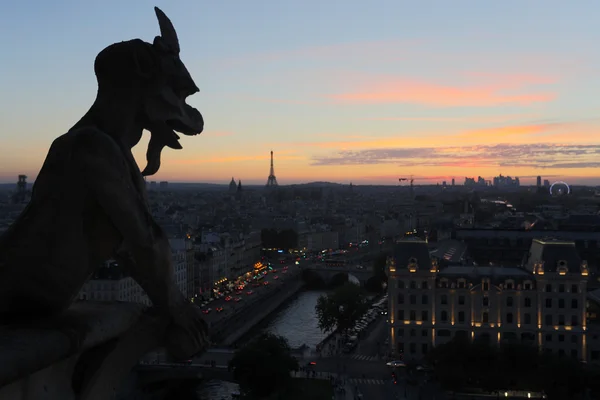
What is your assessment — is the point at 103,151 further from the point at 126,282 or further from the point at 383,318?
the point at 383,318

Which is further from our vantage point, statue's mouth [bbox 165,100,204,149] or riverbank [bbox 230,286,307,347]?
riverbank [bbox 230,286,307,347]

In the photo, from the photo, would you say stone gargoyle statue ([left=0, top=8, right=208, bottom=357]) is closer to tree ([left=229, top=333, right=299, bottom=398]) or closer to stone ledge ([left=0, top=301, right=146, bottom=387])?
stone ledge ([left=0, top=301, right=146, bottom=387])

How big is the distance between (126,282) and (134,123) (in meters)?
25.7

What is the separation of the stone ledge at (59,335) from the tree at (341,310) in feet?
87.6

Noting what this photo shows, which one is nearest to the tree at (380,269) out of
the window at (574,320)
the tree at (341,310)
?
the tree at (341,310)

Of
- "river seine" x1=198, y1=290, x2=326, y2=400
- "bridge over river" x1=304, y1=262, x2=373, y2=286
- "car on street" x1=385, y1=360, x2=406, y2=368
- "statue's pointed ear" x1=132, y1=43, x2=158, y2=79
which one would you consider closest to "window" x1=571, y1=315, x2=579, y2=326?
"car on street" x1=385, y1=360, x2=406, y2=368

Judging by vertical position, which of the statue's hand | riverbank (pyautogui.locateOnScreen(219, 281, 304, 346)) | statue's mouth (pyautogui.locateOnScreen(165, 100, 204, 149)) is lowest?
riverbank (pyautogui.locateOnScreen(219, 281, 304, 346))

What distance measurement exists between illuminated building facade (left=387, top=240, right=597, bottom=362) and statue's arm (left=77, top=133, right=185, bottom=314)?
73.2ft

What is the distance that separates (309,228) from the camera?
64438 millimetres

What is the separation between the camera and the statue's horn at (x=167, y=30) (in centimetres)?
257

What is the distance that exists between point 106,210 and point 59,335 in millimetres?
439

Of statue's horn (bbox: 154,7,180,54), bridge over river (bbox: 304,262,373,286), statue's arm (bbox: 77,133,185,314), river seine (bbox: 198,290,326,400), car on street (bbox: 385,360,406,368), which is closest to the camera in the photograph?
statue's arm (bbox: 77,133,185,314)

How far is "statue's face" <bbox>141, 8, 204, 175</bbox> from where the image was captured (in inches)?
99.3

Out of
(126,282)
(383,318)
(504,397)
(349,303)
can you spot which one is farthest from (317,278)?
(504,397)
